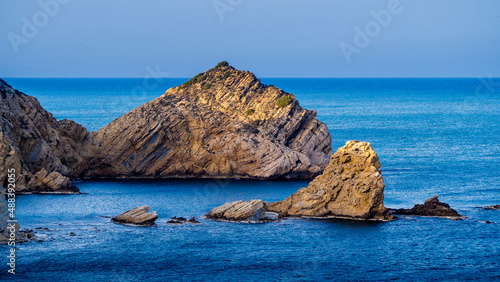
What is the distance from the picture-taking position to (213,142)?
311 ft

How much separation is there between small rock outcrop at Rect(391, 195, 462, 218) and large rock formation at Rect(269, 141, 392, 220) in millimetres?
3055

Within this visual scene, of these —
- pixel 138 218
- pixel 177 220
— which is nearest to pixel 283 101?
pixel 177 220

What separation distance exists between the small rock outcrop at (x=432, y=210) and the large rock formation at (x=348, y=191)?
3055mm

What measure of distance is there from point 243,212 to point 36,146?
1143 inches

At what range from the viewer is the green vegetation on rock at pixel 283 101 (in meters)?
99.2

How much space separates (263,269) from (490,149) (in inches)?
3012

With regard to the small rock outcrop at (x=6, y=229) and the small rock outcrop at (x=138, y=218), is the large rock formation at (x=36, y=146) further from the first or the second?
the small rock outcrop at (x=6, y=229)

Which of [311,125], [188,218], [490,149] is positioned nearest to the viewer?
[188,218]

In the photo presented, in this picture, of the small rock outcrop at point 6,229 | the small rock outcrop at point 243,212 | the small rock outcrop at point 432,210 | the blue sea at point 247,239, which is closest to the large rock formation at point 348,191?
the blue sea at point 247,239

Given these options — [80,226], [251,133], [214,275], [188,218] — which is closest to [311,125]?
[251,133]

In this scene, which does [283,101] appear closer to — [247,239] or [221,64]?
[221,64]

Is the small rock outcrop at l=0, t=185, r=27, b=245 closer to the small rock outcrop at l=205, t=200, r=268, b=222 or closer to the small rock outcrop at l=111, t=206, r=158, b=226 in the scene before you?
the small rock outcrop at l=111, t=206, r=158, b=226

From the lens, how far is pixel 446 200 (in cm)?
7831

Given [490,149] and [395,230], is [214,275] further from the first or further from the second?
[490,149]
